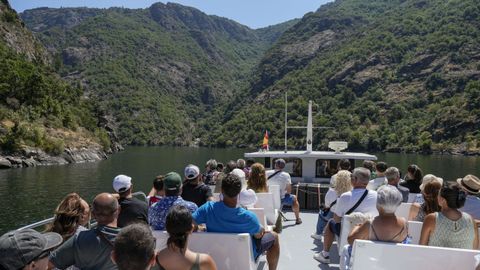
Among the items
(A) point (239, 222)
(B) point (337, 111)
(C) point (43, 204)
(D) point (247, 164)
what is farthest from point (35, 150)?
(B) point (337, 111)

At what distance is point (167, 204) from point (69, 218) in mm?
1273

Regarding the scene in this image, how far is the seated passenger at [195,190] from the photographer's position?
6.25 meters

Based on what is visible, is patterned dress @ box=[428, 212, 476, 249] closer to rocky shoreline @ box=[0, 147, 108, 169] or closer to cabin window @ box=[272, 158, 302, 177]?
cabin window @ box=[272, 158, 302, 177]

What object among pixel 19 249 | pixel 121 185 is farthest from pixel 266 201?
pixel 19 249

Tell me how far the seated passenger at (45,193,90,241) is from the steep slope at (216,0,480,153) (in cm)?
8774

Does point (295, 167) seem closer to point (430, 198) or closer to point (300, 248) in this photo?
point (300, 248)

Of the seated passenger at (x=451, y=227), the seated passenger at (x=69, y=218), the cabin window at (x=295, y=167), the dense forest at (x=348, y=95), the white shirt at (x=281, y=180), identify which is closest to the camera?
the seated passenger at (x=69, y=218)

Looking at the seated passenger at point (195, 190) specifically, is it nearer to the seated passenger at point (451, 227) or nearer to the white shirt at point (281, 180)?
the white shirt at point (281, 180)

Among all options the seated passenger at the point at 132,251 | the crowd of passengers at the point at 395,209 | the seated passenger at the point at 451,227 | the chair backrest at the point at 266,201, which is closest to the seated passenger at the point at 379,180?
the crowd of passengers at the point at 395,209

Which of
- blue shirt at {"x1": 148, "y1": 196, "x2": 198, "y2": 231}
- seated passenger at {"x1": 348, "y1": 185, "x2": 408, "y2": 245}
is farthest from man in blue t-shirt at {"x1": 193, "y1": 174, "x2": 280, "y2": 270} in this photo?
seated passenger at {"x1": 348, "y1": 185, "x2": 408, "y2": 245}

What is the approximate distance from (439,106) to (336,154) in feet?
341

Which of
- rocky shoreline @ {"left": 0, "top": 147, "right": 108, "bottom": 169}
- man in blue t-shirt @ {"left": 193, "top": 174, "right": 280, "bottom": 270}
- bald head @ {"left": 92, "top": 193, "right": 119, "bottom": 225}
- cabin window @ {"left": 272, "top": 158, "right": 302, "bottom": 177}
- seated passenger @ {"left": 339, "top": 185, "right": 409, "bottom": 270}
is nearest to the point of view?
bald head @ {"left": 92, "top": 193, "right": 119, "bottom": 225}

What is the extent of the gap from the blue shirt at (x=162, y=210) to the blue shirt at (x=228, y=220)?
39cm

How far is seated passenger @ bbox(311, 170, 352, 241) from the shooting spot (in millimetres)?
6426
